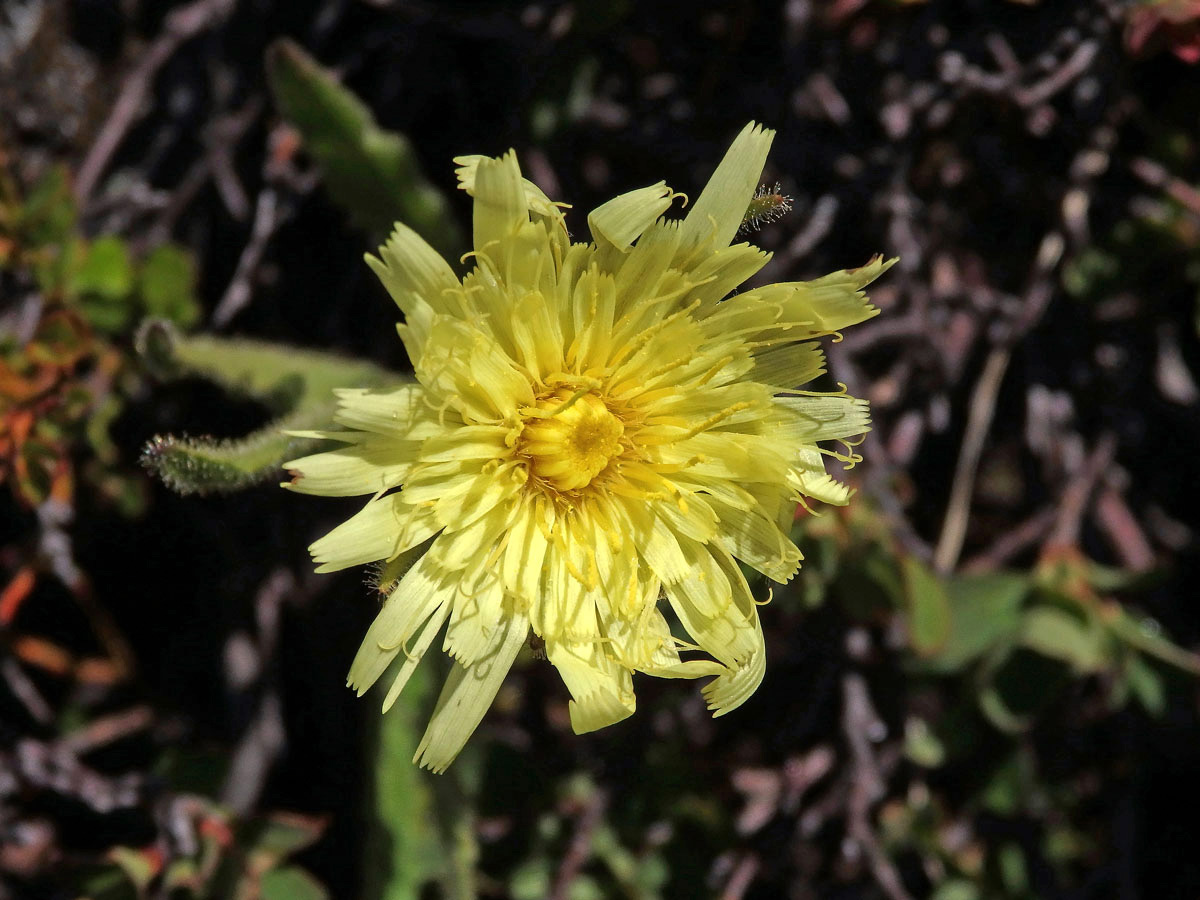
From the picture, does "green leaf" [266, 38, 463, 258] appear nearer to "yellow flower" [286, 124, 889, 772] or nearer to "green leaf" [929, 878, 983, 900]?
"yellow flower" [286, 124, 889, 772]

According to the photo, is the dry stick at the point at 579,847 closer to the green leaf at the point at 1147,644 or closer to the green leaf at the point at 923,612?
the green leaf at the point at 923,612

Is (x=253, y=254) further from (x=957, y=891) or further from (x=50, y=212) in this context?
(x=957, y=891)

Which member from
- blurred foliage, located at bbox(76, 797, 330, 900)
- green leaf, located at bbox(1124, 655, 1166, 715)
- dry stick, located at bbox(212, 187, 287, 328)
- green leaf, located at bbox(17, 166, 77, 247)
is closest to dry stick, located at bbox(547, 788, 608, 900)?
blurred foliage, located at bbox(76, 797, 330, 900)

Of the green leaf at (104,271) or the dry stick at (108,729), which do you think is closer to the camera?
the green leaf at (104,271)

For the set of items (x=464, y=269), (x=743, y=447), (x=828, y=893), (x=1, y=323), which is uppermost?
(x=1, y=323)

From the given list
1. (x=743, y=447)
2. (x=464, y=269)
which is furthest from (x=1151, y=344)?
(x=464, y=269)

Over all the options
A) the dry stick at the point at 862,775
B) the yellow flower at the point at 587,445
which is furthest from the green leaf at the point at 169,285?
the dry stick at the point at 862,775

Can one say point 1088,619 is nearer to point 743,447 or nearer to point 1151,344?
point 1151,344

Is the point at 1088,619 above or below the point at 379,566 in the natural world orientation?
Answer: below
